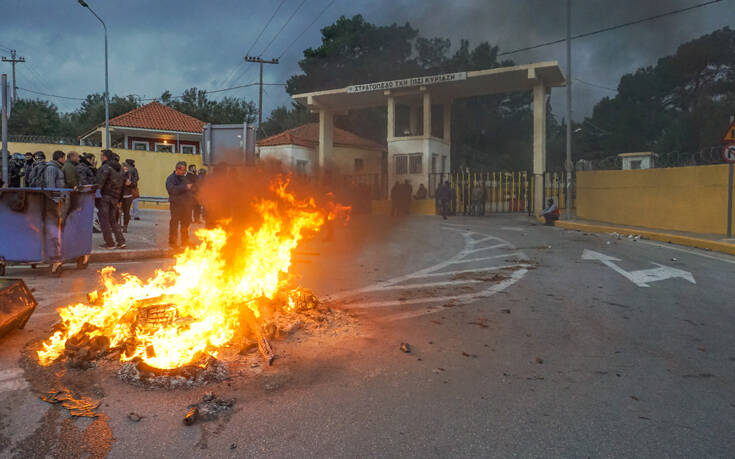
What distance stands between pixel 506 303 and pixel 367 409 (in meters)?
3.45

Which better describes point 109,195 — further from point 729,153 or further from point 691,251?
point 729,153

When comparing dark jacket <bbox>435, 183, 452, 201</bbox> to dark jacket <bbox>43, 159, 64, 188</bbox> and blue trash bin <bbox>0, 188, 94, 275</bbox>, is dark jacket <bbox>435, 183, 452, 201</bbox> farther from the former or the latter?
blue trash bin <bbox>0, 188, 94, 275</bbox>

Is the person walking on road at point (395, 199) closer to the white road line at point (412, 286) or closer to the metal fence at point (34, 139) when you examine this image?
the white road line at point (412, 286)

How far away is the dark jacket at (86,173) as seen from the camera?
1062 cm

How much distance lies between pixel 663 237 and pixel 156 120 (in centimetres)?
3700

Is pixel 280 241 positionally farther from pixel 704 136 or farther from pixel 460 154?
pixel 704 136

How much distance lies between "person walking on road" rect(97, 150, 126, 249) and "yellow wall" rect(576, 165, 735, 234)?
14804 millimetres

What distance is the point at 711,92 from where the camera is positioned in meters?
44.9

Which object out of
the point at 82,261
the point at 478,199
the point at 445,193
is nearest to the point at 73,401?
the point at 82,261

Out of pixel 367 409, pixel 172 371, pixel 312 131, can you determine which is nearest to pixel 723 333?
pixel 367 409

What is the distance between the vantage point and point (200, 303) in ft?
15.1

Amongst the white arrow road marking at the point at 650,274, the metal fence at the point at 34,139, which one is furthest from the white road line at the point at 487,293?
the metal fence at the point at 34,139

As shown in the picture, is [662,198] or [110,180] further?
[662,198]

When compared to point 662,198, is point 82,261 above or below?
below
